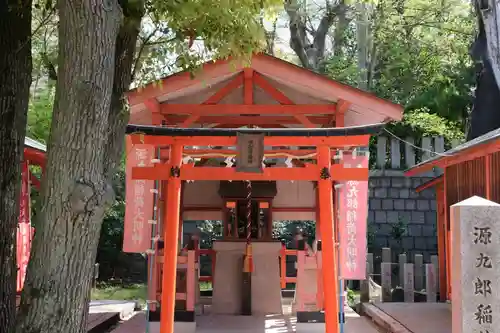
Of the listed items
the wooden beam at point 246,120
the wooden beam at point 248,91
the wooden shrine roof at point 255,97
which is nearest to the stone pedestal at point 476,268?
the wooden shrine roof at point 255,97

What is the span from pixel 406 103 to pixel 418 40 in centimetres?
258

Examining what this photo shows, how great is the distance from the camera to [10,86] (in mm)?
5125

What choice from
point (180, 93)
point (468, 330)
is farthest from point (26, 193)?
point (468, 330)

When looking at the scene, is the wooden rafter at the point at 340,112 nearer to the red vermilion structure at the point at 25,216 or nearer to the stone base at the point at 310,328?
the stone base at the point at 310,328

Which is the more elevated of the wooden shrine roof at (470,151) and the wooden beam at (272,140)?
the wooden shrine roof at (470,151)

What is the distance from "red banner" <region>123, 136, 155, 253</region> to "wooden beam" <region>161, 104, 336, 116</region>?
0.85m

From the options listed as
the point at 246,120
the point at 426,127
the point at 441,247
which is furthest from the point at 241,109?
the point at 426,127

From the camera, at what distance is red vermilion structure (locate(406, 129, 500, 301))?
912 centimetres

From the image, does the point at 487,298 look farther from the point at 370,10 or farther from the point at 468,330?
the point at 370,10

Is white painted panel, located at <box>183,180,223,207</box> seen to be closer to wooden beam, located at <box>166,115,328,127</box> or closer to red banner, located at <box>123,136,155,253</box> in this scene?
wooden beam, located at <box>166,115,328,127</box>

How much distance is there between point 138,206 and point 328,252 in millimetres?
3193

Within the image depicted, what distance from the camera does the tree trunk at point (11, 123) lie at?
4.94 metres

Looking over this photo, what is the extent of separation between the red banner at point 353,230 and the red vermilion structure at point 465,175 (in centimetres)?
198

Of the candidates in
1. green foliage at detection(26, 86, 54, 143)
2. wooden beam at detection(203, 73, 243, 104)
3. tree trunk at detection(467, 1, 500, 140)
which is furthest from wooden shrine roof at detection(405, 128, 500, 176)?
→ green foliage at detection(26, 86, 54, 143)
